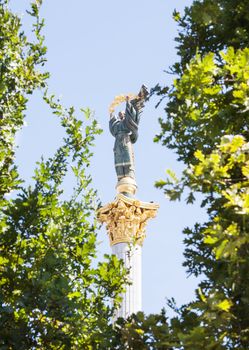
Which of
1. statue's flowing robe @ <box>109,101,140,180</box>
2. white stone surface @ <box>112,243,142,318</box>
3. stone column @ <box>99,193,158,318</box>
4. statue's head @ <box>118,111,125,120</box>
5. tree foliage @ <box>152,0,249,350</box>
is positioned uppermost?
statue's head @ <box>118,111,125,120</box>

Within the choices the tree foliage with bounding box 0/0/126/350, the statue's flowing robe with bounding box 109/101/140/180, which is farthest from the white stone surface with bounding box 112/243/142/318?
the tree foliage with bounding box 0/0/126/350

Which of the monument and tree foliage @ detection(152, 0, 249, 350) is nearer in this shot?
tree foliage @ detection(152, 0, 249, 350)

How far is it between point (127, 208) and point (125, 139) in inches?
121

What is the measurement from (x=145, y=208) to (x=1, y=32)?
11.6 metres

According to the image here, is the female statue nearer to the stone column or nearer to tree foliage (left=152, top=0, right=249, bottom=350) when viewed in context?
the stone column

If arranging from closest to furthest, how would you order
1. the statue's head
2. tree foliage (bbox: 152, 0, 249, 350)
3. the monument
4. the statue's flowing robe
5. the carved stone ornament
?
tree foliage (bbox: 152, 0, 249, 350), the monument, the carved stone ornament, the statue's flowing robe, the statue's head

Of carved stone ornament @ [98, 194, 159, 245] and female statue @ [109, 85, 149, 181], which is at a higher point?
female statue @ [109, 85, 149, 181]

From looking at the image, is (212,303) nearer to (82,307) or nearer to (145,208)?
(82,307)

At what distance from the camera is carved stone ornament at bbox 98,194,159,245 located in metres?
18.9

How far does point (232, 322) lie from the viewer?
530 centimetres

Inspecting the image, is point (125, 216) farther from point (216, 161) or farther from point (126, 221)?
point (216, 161)

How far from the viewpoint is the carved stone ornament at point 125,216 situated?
18.9 meters

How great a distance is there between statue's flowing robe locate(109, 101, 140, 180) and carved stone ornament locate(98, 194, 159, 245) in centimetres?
170

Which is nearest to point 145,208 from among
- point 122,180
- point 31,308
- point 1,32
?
point 122,180
